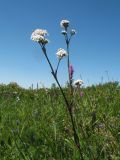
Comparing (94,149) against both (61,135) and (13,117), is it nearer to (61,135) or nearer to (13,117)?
(61,135)

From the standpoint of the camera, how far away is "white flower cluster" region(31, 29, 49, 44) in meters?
3.42

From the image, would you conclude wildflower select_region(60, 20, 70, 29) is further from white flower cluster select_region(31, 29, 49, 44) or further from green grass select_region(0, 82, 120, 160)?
green grass select_region(0, 82, 120, 160)

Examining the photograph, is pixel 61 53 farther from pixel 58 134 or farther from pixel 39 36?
pixel 58 134

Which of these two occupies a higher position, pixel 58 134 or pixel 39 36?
pixel 39 36

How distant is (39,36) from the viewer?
3.44 m

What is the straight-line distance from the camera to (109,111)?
6730 millimetres

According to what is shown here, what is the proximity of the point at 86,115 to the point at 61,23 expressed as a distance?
2.91m

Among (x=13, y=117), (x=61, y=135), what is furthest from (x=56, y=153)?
(x=13, y=117)

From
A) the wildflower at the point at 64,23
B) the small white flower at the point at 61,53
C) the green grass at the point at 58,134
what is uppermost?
the wildflower at the point at 64,23

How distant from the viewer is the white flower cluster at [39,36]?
342cm

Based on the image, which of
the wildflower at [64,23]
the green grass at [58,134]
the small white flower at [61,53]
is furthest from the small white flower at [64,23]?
the green grass at [58,134]

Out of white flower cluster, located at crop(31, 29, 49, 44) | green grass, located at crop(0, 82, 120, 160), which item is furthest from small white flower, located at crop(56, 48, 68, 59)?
green grass, located at crop(0, 82, 120, 160)

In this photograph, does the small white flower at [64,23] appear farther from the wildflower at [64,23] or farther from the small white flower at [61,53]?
the small white flower at [61,53]

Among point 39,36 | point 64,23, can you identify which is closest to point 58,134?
point 64,23
